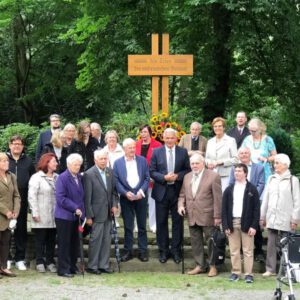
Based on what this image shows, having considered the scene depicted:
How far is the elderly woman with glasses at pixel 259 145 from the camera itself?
8078 millimetres

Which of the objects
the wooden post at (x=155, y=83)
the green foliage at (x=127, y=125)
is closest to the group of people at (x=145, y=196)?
the green foliage at (x=127, y=125)

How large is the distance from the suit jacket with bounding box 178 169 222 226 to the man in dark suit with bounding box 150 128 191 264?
0.36 m

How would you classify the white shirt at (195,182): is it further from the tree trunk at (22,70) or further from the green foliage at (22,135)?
the tree trunk at (22,70)

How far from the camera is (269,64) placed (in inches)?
559

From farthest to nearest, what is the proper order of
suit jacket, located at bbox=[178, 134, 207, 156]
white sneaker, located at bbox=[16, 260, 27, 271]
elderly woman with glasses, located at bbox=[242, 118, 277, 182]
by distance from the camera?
suit jacket, located at bbox=[178, 134, 207, 156]
elderly woman with glasses, located at bbox=[242, 118, 277, 182]
white sneaker, located at bbox=[16, 260, 27, 271]

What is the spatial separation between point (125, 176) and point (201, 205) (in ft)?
3.89

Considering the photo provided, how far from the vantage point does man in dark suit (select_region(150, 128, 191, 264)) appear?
7891 millimetres

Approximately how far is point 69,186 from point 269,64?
848 cm

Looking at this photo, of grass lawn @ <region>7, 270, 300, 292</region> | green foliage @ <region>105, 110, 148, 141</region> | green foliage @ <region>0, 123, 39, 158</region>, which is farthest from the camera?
green foliage @ <region>0, 123, 39, 158</region>

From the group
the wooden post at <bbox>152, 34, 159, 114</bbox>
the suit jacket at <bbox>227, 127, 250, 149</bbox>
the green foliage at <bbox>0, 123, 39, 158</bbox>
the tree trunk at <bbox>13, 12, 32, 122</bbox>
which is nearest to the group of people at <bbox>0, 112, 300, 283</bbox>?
the suit jacket at <bbox>227, 127, 250, 149</bbox>

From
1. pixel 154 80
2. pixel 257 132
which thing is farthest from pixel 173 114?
pixel 257 132

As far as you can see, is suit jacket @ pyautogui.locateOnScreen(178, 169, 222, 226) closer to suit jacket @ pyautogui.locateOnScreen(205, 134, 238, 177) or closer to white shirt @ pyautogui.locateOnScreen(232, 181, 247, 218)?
white shirt @ pyautogui.locateOnScreen(232, 181, 247, 218)

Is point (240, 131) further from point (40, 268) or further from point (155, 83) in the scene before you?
point (40, 268)

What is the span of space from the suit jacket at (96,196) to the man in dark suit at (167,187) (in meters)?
0.74
